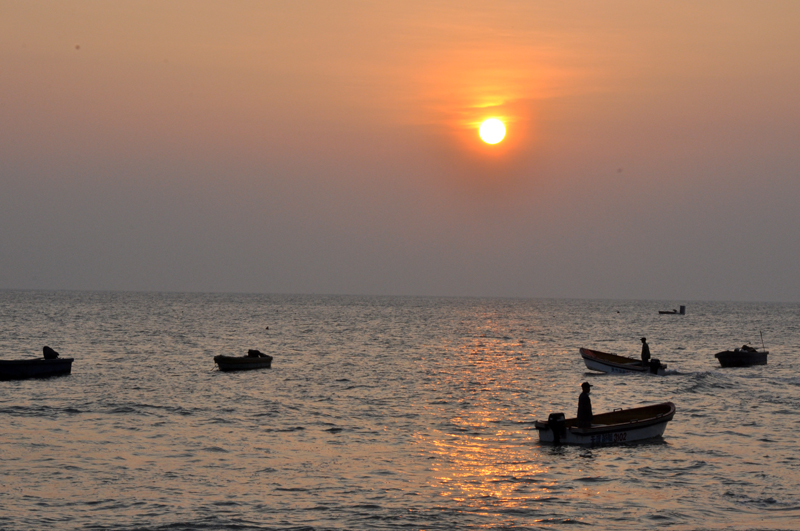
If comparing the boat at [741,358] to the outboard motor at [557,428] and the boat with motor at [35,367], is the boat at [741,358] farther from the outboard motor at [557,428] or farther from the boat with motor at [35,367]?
the boat with motor at [35,367]

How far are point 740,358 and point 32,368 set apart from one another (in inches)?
1894

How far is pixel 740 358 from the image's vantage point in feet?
190

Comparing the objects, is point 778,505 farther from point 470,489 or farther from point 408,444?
point 408,444

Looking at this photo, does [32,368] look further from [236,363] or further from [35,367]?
[236,363]

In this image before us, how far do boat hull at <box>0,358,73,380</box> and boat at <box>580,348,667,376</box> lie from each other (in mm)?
33100

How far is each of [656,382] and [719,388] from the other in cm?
386

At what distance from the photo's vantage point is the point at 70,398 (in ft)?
120

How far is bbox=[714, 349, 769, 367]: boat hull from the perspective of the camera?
58000 mm

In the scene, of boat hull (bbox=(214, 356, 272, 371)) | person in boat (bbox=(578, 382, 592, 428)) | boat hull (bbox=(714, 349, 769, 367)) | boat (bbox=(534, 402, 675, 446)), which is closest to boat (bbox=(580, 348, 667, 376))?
boat hull (bbox=(714, 349, 769, 367))

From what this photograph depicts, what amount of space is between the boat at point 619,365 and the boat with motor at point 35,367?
109 feet

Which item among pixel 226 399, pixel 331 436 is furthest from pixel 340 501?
pixel 226 399

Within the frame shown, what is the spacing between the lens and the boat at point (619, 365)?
49.0m

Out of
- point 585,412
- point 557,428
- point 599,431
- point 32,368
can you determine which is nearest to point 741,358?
point 599,431

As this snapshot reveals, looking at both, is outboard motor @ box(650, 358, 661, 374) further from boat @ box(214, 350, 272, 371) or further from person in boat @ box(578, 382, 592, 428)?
boat @ box(214, 350, 272, 371)
